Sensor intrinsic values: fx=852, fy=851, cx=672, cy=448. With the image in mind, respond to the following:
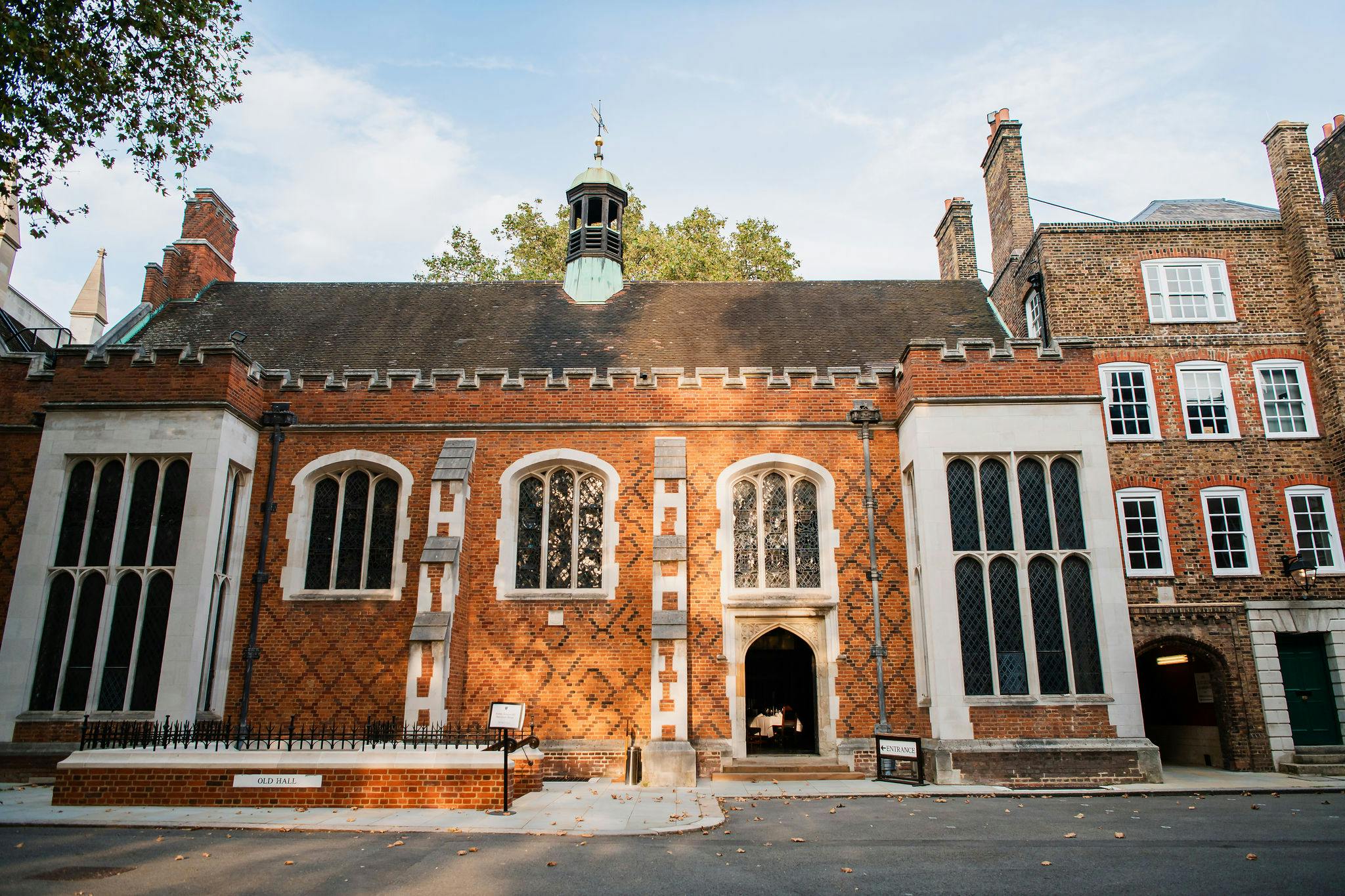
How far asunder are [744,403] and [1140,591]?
852cm

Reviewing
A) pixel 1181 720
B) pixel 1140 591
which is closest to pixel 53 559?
pixel 1140 591

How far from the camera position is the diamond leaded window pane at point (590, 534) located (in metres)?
15.5

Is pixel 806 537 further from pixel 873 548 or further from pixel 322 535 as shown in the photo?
pixel 322 535

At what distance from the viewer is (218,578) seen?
1460cm

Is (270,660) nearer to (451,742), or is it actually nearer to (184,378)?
(451,742)

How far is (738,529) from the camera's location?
15664mm

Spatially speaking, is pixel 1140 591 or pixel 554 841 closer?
pixel 554 841

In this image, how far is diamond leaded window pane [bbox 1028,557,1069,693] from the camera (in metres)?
13.7

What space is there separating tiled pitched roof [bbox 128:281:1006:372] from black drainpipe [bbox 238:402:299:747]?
1362mm

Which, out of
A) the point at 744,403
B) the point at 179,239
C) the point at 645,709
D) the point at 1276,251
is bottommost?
the point at 645,709

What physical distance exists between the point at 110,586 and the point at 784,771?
11.4 m

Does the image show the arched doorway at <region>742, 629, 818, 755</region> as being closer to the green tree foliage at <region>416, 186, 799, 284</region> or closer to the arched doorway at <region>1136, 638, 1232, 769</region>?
the arched doorway at <region>1136, 638, 1232, 769</region>

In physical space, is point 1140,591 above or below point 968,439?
below

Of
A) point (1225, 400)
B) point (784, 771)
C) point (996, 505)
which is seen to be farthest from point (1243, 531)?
point (784, 771)
